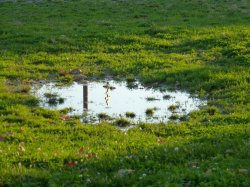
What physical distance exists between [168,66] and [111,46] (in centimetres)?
364

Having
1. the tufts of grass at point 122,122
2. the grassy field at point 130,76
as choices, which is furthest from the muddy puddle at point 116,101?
the grassy field at point 130,76

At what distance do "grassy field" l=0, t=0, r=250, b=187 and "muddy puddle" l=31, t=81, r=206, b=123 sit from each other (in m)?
0.43

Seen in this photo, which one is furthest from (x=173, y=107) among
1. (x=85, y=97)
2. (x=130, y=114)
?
(x=85, y=97)

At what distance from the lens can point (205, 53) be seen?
17.9m

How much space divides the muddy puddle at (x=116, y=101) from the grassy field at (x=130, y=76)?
43 cm

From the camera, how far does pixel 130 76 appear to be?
15.6m

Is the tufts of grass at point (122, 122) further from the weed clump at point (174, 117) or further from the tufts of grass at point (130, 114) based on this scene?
Result: the weed clump at point (174, 117)

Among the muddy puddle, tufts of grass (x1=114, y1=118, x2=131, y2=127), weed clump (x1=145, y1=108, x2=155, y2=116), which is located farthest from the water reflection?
weed clump (x1=145, y1=108, x2=155, y2=116)

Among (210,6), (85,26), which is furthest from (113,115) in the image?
(210,6)

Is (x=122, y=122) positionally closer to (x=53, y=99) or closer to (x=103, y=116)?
(x=103, y=116)

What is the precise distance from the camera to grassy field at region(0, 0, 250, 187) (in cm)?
846

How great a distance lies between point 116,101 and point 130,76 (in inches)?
84.0

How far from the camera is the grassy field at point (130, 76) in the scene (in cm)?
846

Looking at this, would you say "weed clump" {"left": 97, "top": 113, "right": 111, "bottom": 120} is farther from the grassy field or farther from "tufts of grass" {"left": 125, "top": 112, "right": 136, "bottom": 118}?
the grassy field
